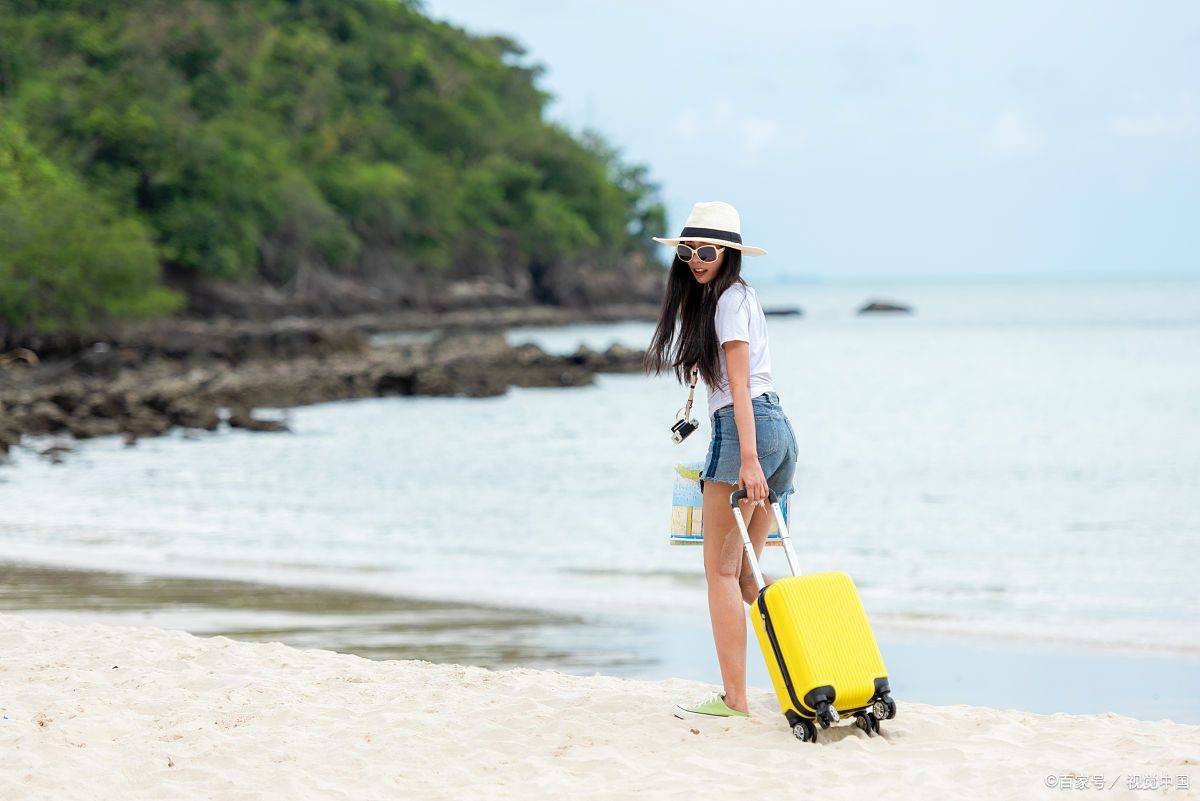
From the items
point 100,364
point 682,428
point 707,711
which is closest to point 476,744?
point 707,711

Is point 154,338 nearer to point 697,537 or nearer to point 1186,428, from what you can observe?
point 1186,428

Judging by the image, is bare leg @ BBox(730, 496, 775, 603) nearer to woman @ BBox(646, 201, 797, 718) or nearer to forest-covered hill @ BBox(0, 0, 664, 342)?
woman @ BBox(646, 201, 797, 718)

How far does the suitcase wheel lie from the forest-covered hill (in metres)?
30.9

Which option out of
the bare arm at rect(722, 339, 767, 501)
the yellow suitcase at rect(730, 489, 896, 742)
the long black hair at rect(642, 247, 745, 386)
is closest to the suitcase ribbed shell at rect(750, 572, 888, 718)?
the yellow suitcase at rect(730, 489, 896, 742)

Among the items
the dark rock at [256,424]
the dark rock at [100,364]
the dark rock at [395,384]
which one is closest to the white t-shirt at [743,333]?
the dark rock at [256,424]

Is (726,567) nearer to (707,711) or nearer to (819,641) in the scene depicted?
(819,641)

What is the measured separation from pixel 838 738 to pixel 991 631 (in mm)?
4321

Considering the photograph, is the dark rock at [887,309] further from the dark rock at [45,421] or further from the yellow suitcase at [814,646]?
the yellow suitcase at [814,646]

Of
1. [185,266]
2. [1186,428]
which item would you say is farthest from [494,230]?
[1186,428]

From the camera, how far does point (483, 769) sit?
4.12 metres

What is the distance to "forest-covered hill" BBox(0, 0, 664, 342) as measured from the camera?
116 feet

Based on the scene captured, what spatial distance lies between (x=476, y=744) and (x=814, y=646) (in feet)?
3.99

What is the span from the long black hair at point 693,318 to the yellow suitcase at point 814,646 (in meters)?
0.47

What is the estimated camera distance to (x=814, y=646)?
4.09m
